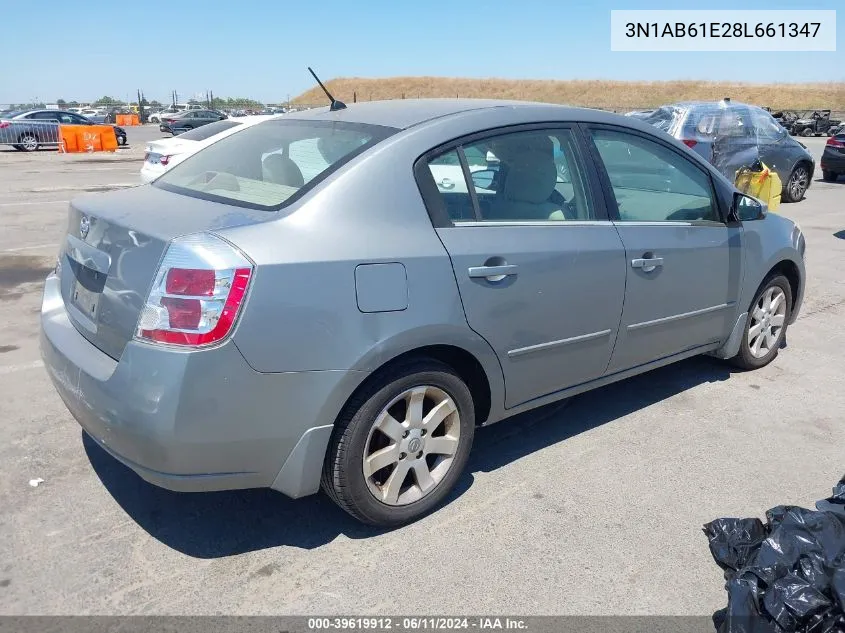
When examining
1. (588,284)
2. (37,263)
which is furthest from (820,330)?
(37,263)

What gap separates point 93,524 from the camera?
296 cm

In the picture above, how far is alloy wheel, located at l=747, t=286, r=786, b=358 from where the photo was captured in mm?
4692

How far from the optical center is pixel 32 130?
85.0 ft

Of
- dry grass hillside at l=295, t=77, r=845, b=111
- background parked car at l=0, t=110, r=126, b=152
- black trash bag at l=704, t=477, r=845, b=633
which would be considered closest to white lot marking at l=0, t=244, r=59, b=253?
black trash bag at l=704, t=477, r=845, b=633

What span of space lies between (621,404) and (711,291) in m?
0.84

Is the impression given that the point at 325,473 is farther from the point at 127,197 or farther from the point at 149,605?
the point at 127,197

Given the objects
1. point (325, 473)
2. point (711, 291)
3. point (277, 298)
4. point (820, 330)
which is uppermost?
point (277, 298)

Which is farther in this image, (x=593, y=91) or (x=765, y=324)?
(x=593, y=91)

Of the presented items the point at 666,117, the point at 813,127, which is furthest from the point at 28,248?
the point at 813,127

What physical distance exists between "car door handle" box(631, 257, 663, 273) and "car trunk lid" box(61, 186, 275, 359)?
1.89 meters

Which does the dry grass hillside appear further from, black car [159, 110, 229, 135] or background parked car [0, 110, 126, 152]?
background parked car [0, 110, 126, 152]

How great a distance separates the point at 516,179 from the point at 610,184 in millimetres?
578

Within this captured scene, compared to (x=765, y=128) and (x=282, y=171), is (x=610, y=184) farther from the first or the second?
(x=765, y=128)

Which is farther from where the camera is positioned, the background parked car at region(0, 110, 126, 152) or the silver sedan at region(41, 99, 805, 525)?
the background parked car at region(0, 110, 126, 152)
